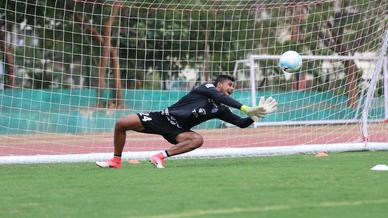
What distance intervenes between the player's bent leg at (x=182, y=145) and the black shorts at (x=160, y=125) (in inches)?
3.5

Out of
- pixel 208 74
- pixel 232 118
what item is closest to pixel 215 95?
pixel 232 118

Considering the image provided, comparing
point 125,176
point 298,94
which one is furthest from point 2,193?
point 298,94

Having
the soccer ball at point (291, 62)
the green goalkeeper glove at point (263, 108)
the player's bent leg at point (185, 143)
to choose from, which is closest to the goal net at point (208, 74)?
the player's bent leg at point (185, 143)

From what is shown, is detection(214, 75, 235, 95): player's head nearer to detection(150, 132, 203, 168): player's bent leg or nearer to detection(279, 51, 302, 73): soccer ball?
detection(150, 132, 203, 168): player's bent leg

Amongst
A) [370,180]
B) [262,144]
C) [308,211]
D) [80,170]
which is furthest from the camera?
[262,144]

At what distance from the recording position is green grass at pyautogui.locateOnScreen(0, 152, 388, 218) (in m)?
6.36

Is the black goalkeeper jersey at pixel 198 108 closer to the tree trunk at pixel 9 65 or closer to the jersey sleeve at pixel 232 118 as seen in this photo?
the jersey sleeve at pixel 232 118

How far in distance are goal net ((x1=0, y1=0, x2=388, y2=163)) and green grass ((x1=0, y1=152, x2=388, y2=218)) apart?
8.39 ft

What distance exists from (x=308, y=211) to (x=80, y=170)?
5.14 m

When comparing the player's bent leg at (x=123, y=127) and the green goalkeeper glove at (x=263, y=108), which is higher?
the green goalkeeper glove at (x=263, y=108)

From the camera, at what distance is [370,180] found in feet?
28.3

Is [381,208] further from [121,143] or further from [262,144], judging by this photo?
[262,144]

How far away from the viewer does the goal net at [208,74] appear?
1599cm

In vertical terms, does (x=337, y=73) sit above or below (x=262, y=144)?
above
